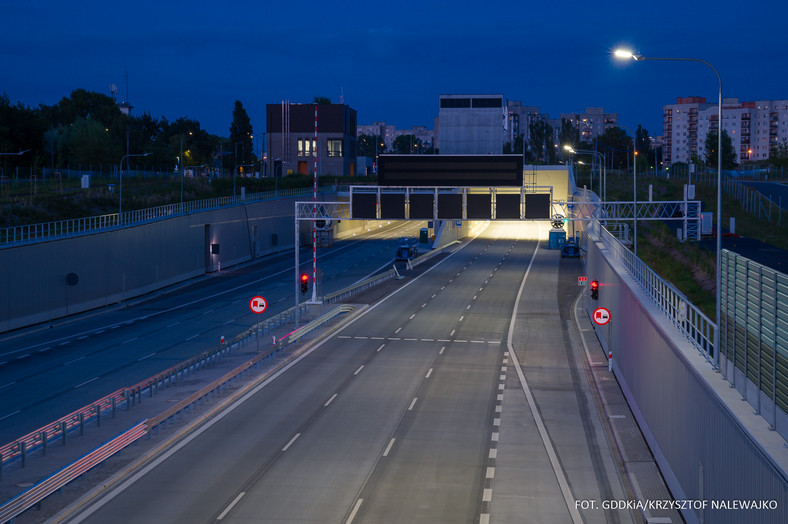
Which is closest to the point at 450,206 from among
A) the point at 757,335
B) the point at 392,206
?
the point at 392,206

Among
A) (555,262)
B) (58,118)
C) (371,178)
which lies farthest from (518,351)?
(58,118)

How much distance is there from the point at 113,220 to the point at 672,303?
4891 cm

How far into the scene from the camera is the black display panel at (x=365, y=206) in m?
41.9

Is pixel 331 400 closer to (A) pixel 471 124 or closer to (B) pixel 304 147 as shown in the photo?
(A) pixel 471 124

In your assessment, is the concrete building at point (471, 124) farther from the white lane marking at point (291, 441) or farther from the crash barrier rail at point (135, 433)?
the white lane marking at point (291, 441)

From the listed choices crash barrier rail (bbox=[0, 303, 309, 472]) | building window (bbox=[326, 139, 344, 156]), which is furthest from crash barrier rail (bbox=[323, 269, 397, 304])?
building window (bbox=[326, 139, 344, 156])

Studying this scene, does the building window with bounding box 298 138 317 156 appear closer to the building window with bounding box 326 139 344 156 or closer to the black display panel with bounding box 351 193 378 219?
the building window with bounding box 326 139 344 156

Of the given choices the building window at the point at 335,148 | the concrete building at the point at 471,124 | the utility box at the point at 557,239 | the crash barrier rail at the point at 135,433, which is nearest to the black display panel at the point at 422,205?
the crash barrier rail at the point at 135,433

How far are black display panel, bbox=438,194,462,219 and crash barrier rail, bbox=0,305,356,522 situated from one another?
9.64m

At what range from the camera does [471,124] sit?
55344 millimetres

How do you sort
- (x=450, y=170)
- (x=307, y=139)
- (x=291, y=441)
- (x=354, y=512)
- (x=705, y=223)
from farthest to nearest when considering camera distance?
(x=307, y=139)
(x=705, y=223)
(x=450, y=170)
(x=291, y=441)
(x=354, y=512)

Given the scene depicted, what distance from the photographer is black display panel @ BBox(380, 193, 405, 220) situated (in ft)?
137

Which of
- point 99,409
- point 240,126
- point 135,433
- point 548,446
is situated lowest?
point 548,446

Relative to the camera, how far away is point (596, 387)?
29391 millimetres
